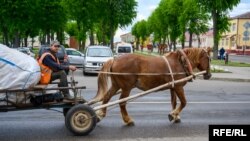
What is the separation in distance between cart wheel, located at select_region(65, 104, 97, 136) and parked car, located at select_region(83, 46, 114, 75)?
17818 millimetres

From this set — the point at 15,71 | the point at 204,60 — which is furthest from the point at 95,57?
the point at 15,71

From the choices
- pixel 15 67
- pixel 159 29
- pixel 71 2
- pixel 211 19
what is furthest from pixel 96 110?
pixel 159 29

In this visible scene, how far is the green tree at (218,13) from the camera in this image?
52.2m

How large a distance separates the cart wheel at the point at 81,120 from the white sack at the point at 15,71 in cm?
95

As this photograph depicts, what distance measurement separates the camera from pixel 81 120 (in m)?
9.23

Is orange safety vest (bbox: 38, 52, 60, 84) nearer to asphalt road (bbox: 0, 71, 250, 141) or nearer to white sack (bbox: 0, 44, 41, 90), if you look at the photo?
white sack (bbox: 0, 44, 41, 90)

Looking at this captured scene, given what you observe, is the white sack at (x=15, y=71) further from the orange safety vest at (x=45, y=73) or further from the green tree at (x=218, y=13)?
the green tree at (x=218, y=13)

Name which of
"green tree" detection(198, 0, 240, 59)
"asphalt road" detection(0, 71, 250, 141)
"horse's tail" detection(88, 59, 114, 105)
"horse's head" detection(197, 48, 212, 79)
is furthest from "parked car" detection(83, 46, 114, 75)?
"green tree" detection(198, 0, 240, 59)

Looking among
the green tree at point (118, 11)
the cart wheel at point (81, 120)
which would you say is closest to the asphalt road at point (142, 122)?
the cart wheel at point (81, 120)

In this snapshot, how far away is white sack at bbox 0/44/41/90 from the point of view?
28.7 ft

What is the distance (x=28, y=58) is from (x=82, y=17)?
143ft

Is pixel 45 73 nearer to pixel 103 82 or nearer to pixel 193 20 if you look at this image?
pixel 103 82

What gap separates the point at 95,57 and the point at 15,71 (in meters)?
19.8

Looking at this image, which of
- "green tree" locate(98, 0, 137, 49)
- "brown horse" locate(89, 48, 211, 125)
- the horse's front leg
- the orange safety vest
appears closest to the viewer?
the orange safety vest
